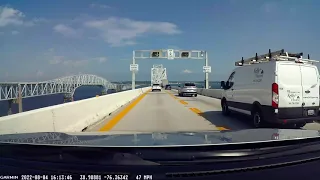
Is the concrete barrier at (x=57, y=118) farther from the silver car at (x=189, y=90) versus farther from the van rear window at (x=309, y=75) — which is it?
the silver car at (x=189, y=90)

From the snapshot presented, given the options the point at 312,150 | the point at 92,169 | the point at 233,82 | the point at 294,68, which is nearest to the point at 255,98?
the point at 294,68

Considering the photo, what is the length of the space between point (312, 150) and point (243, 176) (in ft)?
4.45

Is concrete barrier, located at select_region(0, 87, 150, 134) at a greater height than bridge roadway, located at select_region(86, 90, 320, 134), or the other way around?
concrete barrier, located at select_region(0, 87, 150, 134)

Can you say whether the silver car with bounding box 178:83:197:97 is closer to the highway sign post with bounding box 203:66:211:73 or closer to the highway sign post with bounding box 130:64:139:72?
the highway sign post with bounding box 203:66:211:73

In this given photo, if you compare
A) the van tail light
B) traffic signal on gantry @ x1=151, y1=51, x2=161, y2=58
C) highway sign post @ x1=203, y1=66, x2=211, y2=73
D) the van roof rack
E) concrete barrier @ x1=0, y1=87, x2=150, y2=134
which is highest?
traffic signal on gantry @ x1=151, y1=51, x2=161, y2=58

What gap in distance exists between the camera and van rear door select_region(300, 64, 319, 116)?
8.71 metres

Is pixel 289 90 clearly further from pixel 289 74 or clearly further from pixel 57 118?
pixel 57 118

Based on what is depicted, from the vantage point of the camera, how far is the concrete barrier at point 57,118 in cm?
512

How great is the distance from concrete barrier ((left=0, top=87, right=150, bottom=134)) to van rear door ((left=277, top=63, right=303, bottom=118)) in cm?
634

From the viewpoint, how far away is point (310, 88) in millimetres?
8844

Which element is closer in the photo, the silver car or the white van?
the white van

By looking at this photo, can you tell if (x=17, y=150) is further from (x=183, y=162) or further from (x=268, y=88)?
(x=268, y=88)

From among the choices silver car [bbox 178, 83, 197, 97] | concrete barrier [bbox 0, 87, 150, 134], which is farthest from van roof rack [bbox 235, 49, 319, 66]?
silver car [bbox 178, 83, 197, 97]

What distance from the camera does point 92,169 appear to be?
2.62 meters
